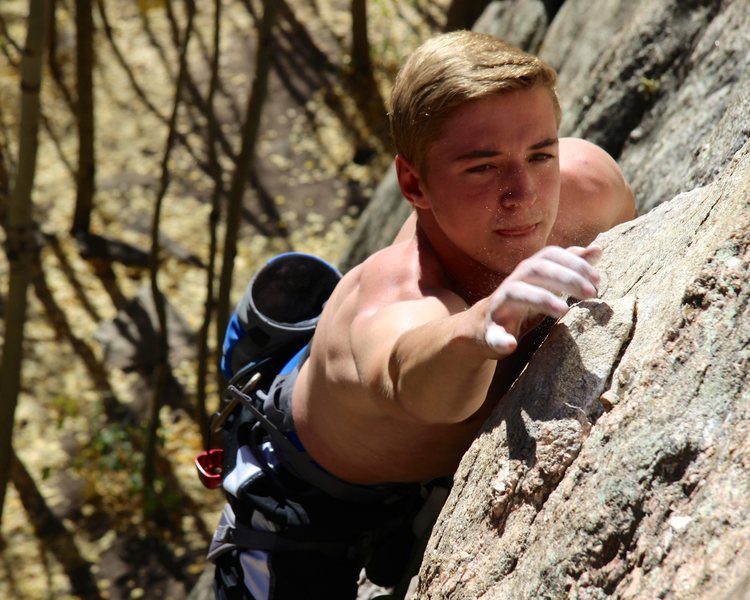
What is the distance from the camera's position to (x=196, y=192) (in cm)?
782

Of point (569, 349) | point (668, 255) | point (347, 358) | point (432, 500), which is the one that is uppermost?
point (668, 255)

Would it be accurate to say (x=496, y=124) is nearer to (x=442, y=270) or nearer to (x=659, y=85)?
(x=442, y=270)

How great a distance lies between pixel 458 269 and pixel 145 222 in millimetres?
5940

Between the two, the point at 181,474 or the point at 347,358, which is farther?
the point at 181,474

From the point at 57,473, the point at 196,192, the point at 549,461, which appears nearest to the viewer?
the point at 549,461

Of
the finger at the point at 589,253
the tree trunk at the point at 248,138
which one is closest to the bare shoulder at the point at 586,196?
the finger at the point at 589,253

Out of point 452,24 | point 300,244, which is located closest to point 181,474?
point 300,244

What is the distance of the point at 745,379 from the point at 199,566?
4380mm

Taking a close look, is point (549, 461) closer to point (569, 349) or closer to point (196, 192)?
point (569, 349)

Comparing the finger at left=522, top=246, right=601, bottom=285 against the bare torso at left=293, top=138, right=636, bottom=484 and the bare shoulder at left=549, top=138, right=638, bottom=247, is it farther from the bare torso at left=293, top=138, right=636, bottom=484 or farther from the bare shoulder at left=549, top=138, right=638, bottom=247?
the bare shoulder at left=549, top=138, right=638, bottom=247

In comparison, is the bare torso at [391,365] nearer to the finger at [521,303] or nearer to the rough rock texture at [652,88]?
the finger at [521,303]

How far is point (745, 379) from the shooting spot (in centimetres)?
140

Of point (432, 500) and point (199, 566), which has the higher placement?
point (432, 500)

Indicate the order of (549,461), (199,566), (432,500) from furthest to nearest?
(199,566) → (432,500) → (549,461)
